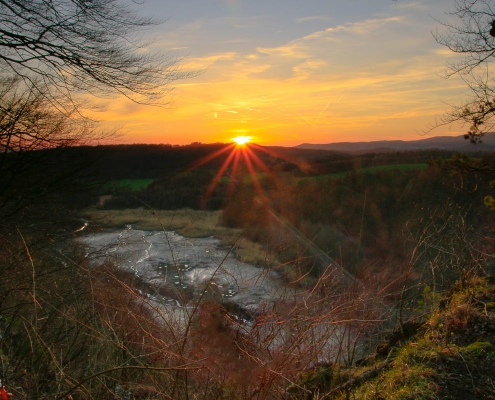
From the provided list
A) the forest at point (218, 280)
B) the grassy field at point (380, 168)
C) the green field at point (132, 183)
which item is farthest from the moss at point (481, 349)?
the grassy field at point (380, 168)

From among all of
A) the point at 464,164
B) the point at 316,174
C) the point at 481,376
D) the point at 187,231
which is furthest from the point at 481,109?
the point at 316,174

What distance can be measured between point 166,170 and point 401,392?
8.90 meters

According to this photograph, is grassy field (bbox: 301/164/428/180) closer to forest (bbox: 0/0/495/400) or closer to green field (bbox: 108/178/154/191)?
forest (bbox: 0/0/495/400)

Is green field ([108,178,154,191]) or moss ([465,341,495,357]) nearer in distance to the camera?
moss ([465,341,495,357])

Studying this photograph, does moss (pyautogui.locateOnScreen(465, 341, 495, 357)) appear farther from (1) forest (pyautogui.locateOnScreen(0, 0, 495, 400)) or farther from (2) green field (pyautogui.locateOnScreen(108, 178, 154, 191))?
(2) green field (pyautogui.locateOnScreen(108, 178, 154, 191))

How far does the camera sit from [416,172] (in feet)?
61.6

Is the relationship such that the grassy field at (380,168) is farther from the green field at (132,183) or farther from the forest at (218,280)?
the green field at (132,183)

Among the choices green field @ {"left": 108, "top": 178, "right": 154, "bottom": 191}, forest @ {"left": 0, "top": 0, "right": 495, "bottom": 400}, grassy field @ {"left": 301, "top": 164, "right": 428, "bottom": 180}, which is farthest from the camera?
grassy field @ {"left": 301, "top": 164, "right": 428, "bottom": 180}

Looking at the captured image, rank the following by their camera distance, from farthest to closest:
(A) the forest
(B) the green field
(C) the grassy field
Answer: (C) the grassy field, (B) the green field, (A) the forest

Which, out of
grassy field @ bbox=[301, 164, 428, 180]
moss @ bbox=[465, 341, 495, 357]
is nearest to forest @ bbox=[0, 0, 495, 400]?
moss @ bbox=[465, 341, 495, 357]

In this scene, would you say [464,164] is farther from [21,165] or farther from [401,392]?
[21,165]

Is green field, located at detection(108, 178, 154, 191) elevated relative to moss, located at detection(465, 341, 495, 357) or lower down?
elevated

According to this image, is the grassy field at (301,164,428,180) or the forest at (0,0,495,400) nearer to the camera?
the forest at (0,0,495,400)

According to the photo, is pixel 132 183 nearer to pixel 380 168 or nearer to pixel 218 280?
pixel 218 280
